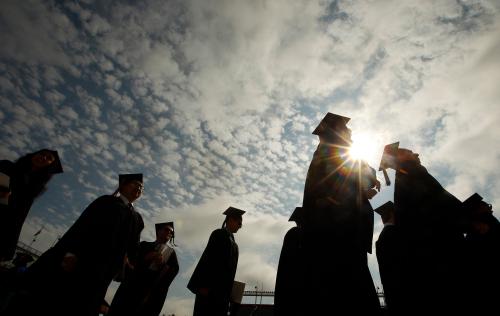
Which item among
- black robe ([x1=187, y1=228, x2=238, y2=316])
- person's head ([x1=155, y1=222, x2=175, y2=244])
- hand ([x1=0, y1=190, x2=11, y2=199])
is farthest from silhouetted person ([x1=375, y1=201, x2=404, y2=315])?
hand ([x1=0, y1=190, x2=11, y2=199])

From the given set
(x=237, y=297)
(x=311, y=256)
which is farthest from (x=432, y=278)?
(x=237, y=297)

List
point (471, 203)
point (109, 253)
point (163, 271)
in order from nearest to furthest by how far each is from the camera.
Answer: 1. point (109, 253)
2. point (471, 203)
3. point (163, 271)

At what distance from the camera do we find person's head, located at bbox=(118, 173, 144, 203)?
4208mm

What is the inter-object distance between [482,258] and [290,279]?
2612mm

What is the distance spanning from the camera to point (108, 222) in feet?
11.7

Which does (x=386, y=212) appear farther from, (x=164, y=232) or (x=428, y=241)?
(x=164, y=232)

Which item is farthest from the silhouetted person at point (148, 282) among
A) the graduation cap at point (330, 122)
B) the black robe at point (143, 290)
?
the graduation cap at point (330, 122)

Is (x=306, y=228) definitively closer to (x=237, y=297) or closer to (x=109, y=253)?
(x=109, y=253)

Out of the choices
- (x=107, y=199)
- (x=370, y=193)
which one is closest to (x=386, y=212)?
(x=370, y=193)

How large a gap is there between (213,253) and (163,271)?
1.51 metres

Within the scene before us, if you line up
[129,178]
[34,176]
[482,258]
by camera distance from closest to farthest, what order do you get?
1. [482,258]
2. [34,176]
3. [129,178]

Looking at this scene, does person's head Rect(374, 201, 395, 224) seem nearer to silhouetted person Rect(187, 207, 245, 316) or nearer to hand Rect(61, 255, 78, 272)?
silhouetted person Rect(187, 207, 245, 316)

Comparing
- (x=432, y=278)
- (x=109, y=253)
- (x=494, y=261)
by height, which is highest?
(x=494, y=261)

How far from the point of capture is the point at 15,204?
3.78 metres
